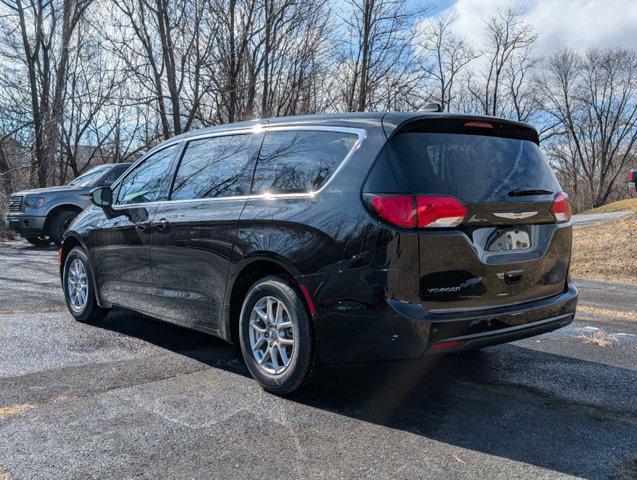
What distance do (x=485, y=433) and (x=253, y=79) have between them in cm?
Result: 1931

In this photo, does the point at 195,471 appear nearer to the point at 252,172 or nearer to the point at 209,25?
the point at 252,172

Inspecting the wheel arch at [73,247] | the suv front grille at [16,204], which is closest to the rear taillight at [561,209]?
the wheel arch at [73,247]

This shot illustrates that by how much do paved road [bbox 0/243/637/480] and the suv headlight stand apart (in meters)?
8.45

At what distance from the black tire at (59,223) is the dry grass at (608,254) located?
10409mm

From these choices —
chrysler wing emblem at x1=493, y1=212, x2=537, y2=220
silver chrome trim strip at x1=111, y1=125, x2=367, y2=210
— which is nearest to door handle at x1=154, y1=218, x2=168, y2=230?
silver chrome trim strip at x1=111, y1=125, x2=367, y2=210

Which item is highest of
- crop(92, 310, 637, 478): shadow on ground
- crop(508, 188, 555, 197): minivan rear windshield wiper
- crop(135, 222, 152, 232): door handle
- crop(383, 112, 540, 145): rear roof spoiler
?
crop(383, 112, 540, 145): rear roof spoiler

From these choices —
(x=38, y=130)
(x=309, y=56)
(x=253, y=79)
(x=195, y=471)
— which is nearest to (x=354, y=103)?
(x=309, y=56)

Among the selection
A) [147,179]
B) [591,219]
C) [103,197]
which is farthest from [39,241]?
[591,219]

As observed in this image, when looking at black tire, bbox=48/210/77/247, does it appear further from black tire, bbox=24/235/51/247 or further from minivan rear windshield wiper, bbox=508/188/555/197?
minivan rear windshield wiper, bbox=508/188/555/197

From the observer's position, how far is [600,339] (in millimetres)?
5023

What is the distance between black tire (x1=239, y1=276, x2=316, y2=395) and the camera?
3.37 m

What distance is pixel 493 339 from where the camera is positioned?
3.23 metres

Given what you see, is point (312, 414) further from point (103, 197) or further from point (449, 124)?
point (103, 197)

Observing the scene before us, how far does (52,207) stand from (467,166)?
37.2ft
